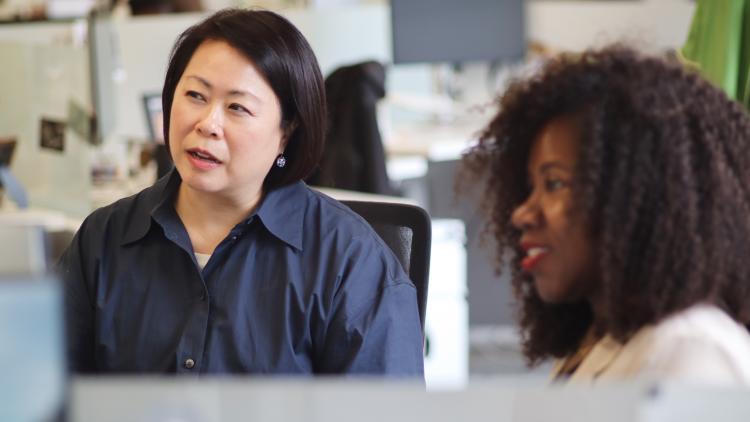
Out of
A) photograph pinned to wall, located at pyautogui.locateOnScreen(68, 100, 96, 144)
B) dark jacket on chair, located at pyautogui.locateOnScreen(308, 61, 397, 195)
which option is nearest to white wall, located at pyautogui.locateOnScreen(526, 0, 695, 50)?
dark jacket on chair, located at pyautogui.locateOnScreen(308, 61, 397, 195)

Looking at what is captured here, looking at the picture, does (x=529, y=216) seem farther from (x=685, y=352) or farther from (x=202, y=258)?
(x=202, y=258)

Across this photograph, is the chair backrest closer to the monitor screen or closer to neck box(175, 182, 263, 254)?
neck box(175, 182, 263, 254)

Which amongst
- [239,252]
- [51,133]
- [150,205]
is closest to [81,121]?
[51,133]

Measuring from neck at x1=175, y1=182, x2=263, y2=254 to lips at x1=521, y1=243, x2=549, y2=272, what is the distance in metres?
0.55

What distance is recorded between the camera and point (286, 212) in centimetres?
153

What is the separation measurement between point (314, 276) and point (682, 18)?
348 cm

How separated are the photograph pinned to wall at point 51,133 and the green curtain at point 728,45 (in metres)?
1.74

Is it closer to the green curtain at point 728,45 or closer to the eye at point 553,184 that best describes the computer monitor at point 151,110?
the green curtain at point 728,45

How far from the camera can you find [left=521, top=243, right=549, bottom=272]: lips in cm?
109

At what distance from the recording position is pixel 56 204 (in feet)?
10.3

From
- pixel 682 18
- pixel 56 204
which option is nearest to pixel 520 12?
pixel 682 18

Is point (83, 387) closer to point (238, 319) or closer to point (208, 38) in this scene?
point (238, 319)

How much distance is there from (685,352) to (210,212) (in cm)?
79

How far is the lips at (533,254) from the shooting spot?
1095 millimetres
